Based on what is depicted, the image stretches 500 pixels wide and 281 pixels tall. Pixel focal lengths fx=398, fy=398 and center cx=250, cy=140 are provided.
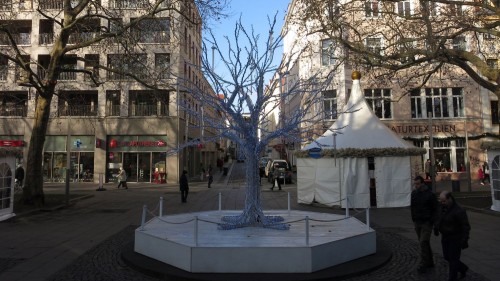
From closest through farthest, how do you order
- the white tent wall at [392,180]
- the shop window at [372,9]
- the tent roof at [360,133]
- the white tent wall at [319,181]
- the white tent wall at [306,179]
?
1. the white tent wall at [392,180]
2. the white tent wall at [319,181]
3. the tent roof at [360,133]
4. the shop window at [372,9]
5. the white tent wall at [306,179]

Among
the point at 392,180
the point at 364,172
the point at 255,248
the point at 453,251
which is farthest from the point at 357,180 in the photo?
the point at 255,248

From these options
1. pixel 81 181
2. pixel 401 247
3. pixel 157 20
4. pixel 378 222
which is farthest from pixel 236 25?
pixel 81 181

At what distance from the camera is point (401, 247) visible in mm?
9648

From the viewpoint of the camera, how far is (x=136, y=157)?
35.2m

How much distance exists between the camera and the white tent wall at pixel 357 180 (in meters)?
17.3

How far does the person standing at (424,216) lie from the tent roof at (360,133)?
9858 mm

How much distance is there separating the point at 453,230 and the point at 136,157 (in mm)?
31708

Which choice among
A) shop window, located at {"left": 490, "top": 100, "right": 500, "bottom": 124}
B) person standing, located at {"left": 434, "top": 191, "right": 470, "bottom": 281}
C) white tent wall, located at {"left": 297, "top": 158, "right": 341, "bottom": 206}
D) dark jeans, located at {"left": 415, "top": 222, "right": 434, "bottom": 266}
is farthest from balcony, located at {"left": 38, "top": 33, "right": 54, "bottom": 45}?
shop window, located at {"left": 490, "top": 100, "right": 500, "bottom": 124}

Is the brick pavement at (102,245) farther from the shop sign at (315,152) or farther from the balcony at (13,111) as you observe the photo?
the balcony at (13,111)

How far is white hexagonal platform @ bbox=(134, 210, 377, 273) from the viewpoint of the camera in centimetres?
700

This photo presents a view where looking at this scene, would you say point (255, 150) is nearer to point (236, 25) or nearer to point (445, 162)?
point (236, 25)

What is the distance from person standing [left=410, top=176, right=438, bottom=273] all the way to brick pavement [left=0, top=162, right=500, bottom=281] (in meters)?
0.27

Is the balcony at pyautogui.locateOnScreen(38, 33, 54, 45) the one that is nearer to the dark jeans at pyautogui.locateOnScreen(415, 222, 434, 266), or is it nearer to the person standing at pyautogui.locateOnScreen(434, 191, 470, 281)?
the dark jeans at pyautogui.locateOnScreen(415, 222, 434, 266)

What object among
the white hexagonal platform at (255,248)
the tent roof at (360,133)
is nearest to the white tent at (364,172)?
the tent roof at (360,133)
